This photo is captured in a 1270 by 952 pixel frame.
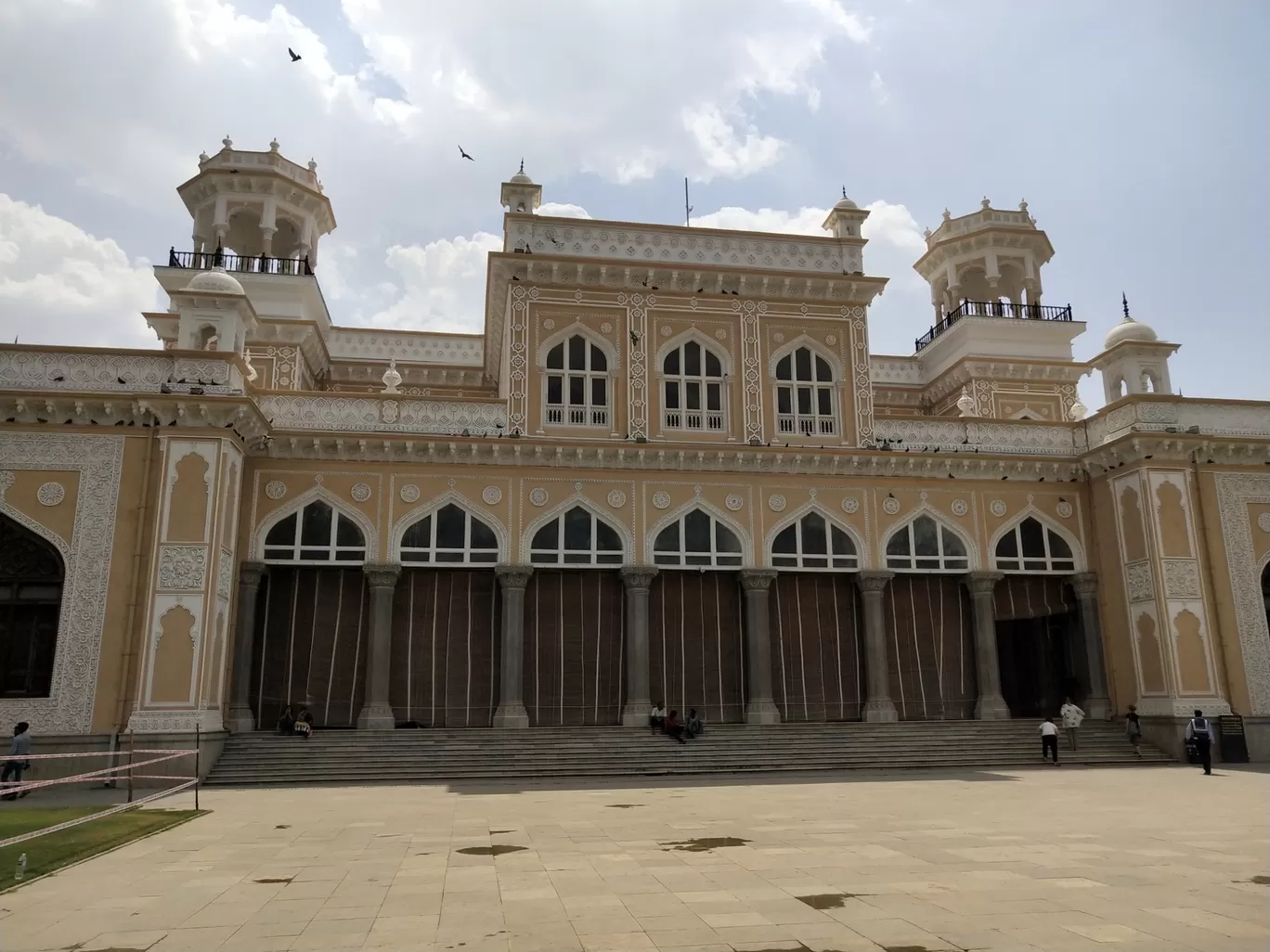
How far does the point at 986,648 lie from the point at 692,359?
10637 mm

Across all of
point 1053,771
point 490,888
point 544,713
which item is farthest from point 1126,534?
point 490,888

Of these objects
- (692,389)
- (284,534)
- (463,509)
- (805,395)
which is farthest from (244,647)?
(805,395)

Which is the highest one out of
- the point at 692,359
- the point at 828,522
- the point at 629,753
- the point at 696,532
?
the point at 692,359

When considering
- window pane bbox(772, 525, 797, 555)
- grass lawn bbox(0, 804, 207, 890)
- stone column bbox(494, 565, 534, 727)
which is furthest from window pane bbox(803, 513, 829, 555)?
grass lawn bbox(0, 804, 207, 890)

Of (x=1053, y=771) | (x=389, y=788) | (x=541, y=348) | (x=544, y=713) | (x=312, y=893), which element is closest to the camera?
(x=312, y=893)

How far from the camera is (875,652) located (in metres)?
24.1

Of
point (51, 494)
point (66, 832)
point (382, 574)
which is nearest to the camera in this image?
point (66, 832)

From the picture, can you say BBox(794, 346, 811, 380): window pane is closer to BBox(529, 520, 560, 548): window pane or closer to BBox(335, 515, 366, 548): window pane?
BBox(529, 520, 560, 548): window pane

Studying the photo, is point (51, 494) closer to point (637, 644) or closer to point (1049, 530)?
point (637, 644)

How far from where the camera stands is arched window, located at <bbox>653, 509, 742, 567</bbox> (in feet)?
78.5

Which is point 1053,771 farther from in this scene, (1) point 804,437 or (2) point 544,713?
(2) point 544,713

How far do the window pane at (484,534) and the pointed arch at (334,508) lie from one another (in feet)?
7.53

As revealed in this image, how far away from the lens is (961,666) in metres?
25.4

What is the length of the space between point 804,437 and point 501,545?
8432 millimetres
